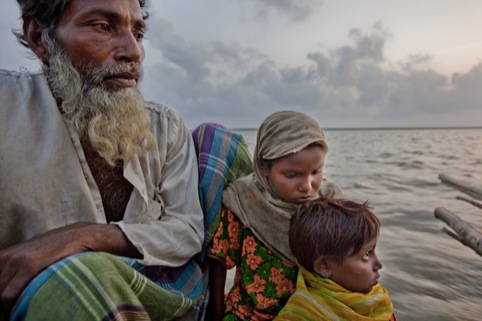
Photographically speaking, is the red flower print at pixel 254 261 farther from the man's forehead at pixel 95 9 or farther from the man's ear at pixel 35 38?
the man's ear at pixel 35 38

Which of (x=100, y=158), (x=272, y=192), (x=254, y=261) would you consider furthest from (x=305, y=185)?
(x=100, y=158)

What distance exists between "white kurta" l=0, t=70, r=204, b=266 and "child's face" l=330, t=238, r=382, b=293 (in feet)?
2.41

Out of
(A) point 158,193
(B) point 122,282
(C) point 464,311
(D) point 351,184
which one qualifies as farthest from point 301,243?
(D) point 351,184

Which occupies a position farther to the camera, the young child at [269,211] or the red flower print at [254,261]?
the red flower print at [254,261]

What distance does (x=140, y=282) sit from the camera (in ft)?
5.05

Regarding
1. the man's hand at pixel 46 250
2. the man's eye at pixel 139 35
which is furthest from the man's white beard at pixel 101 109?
the man's hand at pixel 46 250

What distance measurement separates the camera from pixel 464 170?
1245 cm

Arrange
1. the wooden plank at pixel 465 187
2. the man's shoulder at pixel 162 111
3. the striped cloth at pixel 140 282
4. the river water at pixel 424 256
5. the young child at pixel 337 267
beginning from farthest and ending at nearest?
the wooden plank at pixel 465 187
the river water at pixel 424 256
the man's shoulder at pixel 162 111
the young child at pixel 337 267
the striped cloth at pixel 140 282

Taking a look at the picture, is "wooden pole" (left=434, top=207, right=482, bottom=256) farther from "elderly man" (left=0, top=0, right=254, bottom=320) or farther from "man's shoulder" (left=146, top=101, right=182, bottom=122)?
"man's shoulder" (left=146, top=101, right=182, bottom=122)

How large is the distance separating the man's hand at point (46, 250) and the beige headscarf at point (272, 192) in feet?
2.36

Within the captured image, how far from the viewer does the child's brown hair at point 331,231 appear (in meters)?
1.89

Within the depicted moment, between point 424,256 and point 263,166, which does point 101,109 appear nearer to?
point 263,166

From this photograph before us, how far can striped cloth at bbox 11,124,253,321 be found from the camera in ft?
3.99

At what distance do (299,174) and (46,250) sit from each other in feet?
4.04
